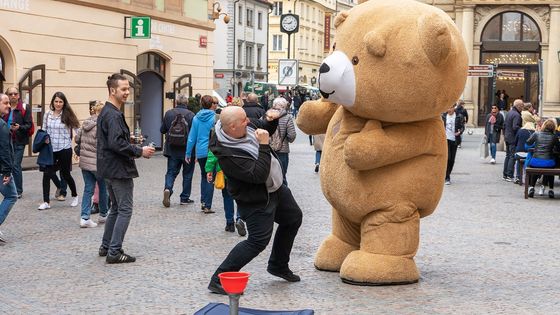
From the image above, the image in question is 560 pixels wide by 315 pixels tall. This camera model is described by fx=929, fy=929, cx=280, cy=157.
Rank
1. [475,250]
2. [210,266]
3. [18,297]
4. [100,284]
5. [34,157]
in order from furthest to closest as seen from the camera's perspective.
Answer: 1. [34,157]
2. [475,250]
3. [210,266]
4. [100,284]
5. [18,297]

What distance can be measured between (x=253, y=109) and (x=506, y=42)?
114 ft

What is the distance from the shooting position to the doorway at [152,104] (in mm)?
27828

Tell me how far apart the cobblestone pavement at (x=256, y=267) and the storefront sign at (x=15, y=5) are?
6.56m

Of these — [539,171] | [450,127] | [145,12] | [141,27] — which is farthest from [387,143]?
[145,12]

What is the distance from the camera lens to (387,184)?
866cm

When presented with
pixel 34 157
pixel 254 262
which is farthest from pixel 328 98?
pixel 34 157

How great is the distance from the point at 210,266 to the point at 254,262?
517mm

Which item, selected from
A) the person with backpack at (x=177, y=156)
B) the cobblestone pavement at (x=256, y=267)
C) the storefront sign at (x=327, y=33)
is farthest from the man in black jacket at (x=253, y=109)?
the storefront sign at (x=327, y=33)

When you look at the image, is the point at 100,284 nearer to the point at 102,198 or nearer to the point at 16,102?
the point at 102,198

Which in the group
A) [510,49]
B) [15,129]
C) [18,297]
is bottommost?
[18,297]

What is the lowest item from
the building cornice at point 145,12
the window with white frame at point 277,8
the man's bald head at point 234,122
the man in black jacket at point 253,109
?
the man's bald head at point 234,122

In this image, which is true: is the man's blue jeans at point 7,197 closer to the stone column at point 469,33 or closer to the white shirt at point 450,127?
the white shirt at point 450,127

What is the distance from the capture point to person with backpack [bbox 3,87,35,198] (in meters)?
14.7

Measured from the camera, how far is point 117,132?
9.53 meters
